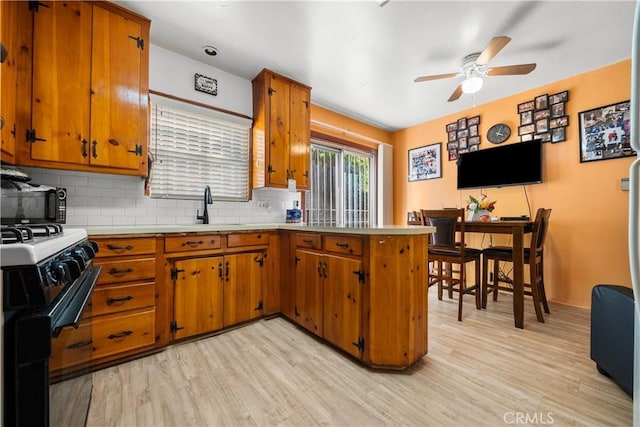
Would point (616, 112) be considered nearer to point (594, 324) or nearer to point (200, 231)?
point (594, 324)

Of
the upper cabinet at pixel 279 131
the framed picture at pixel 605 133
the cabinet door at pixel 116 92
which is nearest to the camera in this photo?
the cabinet door at pixel 116 92

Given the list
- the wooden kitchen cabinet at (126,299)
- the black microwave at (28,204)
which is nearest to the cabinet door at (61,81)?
the black microwave at (28,204)

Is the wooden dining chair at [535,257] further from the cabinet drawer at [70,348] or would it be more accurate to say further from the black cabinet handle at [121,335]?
the black cabinet handle at [121,335]

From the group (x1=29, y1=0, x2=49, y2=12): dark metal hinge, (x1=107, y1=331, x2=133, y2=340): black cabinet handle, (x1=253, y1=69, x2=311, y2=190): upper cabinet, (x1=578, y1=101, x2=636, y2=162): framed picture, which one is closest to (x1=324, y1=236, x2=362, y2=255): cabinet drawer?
(x1=253, y1=69, x2=311, y2=190): upper cabinet

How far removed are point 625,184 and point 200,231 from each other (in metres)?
4.13

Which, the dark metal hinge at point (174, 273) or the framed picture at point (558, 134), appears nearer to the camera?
the dark metal hinge at point (174, 273)

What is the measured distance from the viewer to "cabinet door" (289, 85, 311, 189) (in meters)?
3.04

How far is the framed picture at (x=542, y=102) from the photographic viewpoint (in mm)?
3160

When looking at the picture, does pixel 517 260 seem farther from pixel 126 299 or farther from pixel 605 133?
pixel 126 299

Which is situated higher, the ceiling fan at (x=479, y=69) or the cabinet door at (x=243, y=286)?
the ceiling fan at (x=479, y=69)

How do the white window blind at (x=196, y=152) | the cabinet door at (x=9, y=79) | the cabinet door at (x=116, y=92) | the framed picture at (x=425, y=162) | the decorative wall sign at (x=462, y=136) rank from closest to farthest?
the cabinet door at (x=9, y=79) → the cabinet door at (x=116, y=92) → the white window blind at (x=196, y=152) → the decorative wall sign at (x=462, y=136) → the framed picture at (x=425, y=162)

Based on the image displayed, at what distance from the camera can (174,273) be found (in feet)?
6.66

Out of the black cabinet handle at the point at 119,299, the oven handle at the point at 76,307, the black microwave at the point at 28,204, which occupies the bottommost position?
the black cabinet handle at the point at 119,299

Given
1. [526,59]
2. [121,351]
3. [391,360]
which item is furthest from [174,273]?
[526,59]
